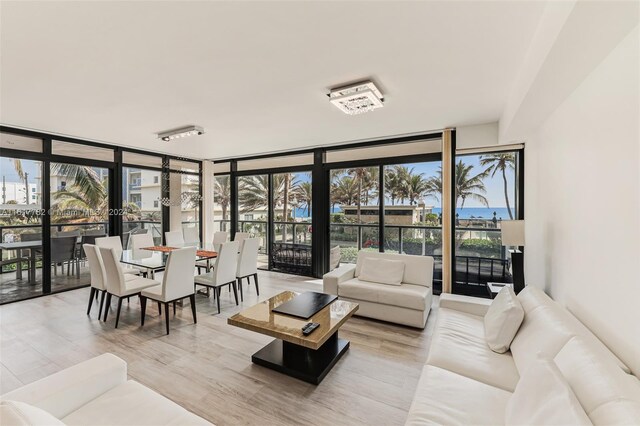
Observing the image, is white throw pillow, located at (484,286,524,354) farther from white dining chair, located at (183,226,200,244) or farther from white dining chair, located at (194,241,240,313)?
white dining chair, located at (183,226,200,244)

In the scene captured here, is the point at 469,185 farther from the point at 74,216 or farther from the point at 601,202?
the point at 74,216

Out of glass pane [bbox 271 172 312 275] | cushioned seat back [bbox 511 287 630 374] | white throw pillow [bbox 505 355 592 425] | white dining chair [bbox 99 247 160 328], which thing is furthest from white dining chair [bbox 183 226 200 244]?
white throw pillow [bbox 505 355 592 425]

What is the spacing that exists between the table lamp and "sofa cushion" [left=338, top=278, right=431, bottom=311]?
0.96m

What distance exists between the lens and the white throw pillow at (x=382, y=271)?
3.70 m

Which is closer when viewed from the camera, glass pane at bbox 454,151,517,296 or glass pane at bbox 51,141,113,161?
glass pane at bbox 454,151,517,296

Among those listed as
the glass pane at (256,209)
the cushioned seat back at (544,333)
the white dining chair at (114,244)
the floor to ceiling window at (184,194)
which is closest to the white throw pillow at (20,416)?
→ the cushioned seat back at (544,333)

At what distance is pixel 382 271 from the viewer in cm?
377

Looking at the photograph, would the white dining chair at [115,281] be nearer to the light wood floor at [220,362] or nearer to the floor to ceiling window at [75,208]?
the light wood floor at [220,362]

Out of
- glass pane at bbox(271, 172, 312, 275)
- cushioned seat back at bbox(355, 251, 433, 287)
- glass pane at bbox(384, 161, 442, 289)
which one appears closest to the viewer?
cushioned seat back at bbox(355, 251, 433, 287)

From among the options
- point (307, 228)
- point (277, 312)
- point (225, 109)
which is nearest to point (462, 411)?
point (277, 312)

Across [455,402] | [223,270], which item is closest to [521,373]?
[455,402]

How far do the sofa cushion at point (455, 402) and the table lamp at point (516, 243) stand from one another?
6.52ft

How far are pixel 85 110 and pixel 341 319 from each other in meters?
3.94

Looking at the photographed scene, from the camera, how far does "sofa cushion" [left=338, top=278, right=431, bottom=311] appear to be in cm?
324
